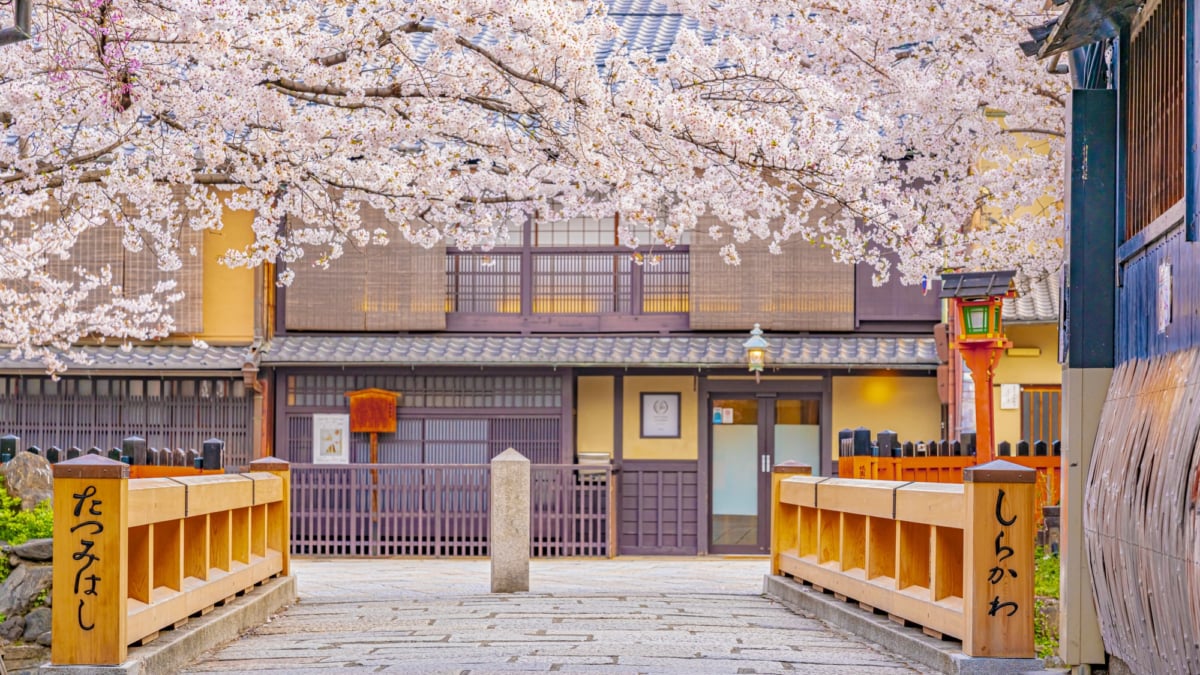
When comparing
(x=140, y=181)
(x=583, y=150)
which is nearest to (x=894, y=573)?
(x=583, y=150)

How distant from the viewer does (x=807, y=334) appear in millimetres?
19844

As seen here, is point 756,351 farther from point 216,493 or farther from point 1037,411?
point 216,493

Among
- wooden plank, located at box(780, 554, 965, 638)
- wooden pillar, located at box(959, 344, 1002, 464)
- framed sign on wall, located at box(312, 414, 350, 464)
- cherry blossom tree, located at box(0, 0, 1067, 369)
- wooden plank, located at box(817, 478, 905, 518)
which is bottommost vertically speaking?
wooden plank, located at box(780, 554, 965, 638)

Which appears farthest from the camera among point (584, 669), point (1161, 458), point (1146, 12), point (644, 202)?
point (644, 202)

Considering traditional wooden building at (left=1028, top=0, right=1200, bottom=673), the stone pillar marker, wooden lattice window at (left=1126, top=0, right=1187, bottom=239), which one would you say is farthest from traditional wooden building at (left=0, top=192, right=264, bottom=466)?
wooden lattice window at (left=1126, top=0, right=1187, bottom=239)

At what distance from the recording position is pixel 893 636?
28.5ft

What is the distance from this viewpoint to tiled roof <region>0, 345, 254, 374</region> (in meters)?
19.4

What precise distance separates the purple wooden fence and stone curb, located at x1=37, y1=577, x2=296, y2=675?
736 centimetres

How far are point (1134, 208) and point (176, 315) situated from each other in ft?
52.5

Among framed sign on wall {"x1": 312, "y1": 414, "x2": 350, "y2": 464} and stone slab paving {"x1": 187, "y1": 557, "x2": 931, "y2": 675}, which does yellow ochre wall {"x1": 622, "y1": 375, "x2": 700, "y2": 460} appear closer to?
framed sign on wall {"x1": 312, "y1": 414, "x2": 350, "y2": 464}

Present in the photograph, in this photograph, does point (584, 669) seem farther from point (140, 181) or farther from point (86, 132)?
point (86, 132)

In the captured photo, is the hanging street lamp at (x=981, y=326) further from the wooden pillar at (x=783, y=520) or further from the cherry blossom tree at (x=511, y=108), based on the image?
the wooden pillar at (x=783, y=520)

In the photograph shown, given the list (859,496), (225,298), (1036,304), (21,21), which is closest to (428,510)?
(225,298)

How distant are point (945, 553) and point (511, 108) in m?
3.95
